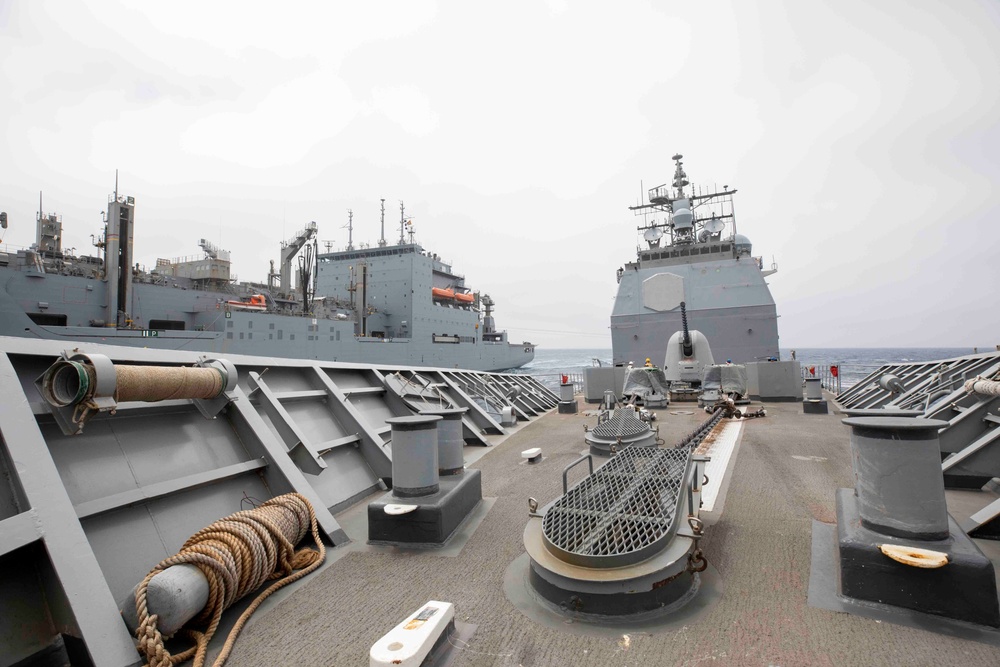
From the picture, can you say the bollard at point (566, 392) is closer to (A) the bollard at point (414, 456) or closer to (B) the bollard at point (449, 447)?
(B) the bollard at point (449, 447)

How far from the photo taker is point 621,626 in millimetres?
2236

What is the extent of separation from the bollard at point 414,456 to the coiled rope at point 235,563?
72 centimetres

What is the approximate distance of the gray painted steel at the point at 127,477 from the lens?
1.97 metres

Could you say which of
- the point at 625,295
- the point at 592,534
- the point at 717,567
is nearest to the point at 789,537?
the point at 717,567

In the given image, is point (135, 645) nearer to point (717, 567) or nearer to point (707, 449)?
point (717, 567)

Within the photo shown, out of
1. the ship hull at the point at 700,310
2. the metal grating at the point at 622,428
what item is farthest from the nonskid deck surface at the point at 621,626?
the ship hull at the point at 700,310

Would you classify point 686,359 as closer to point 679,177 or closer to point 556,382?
point 679,177

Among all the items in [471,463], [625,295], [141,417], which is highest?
[625,295]

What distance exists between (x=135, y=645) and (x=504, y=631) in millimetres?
1760

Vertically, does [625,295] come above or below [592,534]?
above

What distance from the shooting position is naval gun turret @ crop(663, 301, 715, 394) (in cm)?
1330

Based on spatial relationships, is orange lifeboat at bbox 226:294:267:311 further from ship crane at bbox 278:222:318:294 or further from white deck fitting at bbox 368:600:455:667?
white deck fitting at bbox 368:600:455:667

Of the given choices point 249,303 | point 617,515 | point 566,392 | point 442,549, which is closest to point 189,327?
point 249,303

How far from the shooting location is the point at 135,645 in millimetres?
2031
